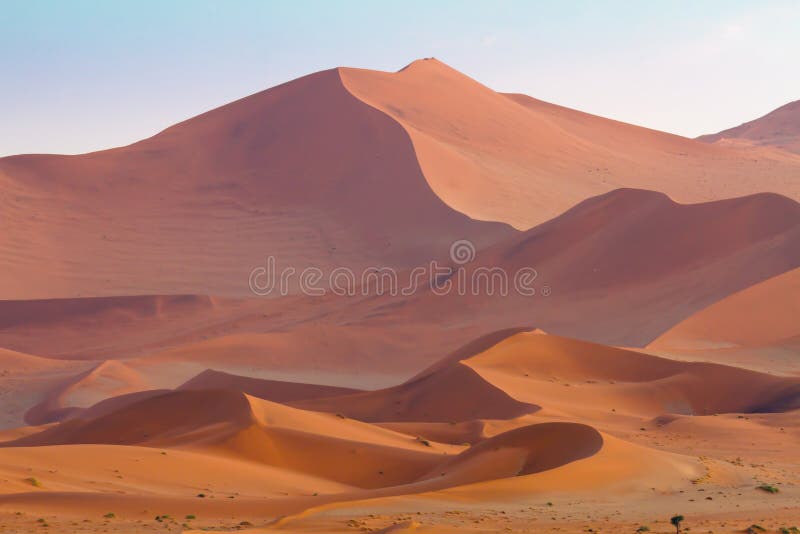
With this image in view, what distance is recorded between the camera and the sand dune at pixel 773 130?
280 feet

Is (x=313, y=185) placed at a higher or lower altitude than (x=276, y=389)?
higher

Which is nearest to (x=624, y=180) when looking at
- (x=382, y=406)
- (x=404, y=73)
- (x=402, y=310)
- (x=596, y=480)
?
(x=404, y=73)

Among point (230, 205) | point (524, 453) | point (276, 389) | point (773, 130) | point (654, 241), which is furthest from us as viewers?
point (773, 130)

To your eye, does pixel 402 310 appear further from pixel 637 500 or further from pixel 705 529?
pixel 705 529

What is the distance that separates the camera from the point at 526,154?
5559cm

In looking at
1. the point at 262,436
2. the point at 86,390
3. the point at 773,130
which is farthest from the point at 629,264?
the point at 773,130

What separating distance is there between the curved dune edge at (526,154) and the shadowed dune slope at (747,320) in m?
17.6

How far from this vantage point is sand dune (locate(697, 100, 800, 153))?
8547 centimetres

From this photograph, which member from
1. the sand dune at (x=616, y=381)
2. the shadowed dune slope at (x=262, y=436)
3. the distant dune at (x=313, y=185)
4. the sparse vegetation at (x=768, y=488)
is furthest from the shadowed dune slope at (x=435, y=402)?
the distant dune at (x=313, y=185)

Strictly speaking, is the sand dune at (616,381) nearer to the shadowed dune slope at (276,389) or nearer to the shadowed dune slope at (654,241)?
the shadowed dune slope at (276,389)

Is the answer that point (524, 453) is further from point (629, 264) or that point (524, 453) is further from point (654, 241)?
point (654, 241)

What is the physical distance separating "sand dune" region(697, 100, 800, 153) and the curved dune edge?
18244 mm

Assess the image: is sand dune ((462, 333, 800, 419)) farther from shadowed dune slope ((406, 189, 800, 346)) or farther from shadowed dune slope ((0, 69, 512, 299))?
shadowed dune slope ((0, 69, 512, 299))

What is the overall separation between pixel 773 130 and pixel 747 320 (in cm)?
7055
